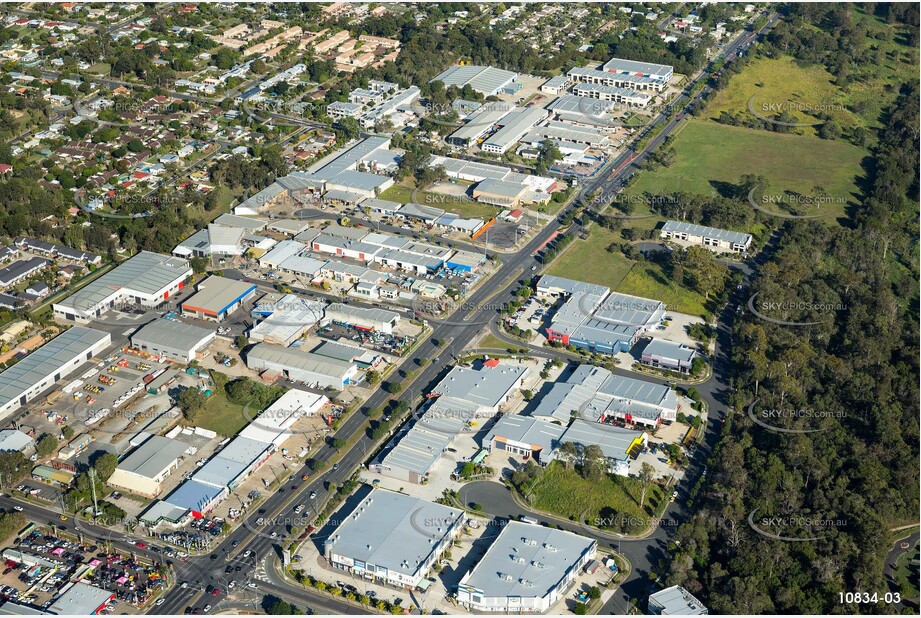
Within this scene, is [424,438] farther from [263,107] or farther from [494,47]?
[494,47]

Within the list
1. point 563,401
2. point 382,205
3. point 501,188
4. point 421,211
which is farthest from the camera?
point 501,188

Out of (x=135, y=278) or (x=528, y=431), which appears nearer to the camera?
(x=528, y=431)

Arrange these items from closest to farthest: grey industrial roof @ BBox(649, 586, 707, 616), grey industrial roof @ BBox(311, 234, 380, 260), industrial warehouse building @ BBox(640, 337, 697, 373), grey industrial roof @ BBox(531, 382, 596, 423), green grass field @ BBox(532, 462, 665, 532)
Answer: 1. grey industrial roof @ BBox(649, 586, 707, 616)
2. green grass field @ BBox(532, 462, 665, 532)
3. grey industrial roof @ BBox(531, 382, 596, 423)
4. industrial warehouse building @ BBox(640, 337, 697, 373)
5. grey industrial roof @ BBox(311, 234, 380, 260)

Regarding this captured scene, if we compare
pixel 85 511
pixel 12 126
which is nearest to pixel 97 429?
pixel 85 511

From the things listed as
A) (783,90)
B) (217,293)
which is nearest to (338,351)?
(217,293)

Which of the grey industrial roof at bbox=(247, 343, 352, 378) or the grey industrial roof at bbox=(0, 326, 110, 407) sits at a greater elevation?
the grey industrial roof at bbox=(0, 326, 110, 407)

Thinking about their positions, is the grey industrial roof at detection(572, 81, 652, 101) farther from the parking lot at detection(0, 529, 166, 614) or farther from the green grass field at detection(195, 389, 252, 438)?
the parking lot at detection(0, 529, 166, 614)

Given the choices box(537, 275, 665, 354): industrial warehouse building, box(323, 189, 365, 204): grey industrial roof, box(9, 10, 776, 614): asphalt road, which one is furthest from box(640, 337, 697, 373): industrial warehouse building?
box(323, 189, 365, 204): grey industrial roof

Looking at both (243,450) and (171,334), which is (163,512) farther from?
(171,334)
